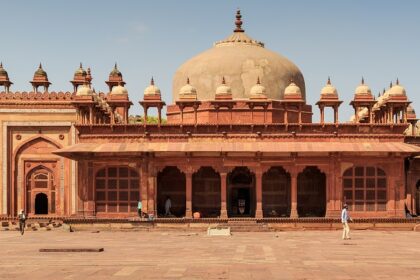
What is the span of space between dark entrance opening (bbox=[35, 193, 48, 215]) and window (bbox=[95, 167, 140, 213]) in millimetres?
7371

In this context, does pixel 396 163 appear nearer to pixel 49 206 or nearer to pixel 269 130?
pixel 269 130

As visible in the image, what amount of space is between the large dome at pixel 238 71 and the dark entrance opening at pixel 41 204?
29.8 ft

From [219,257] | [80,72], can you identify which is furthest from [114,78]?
[219,257]

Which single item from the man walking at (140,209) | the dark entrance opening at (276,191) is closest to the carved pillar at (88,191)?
the man walking at (140,209)

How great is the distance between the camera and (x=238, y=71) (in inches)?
1346

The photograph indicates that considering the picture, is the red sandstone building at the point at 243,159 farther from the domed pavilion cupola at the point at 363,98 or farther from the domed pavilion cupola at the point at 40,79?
the domed pavilion cupola at the point at 40,79

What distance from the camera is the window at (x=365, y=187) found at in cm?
2791

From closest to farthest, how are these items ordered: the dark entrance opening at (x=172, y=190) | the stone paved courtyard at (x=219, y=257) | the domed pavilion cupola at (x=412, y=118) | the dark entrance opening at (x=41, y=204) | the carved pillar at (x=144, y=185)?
the stone paved courtyard at (x=219, y=257) → the carved pillar at (x=144, y=185) → the dark entrance opening at (x=172, y=190) → the dark entrance opening at (x=41, y=204) → the domed pavilion cupola at (x=412, y=118)

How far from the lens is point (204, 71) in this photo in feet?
113

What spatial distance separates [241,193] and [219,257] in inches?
571

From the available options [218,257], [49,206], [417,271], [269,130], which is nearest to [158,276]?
[218,257]

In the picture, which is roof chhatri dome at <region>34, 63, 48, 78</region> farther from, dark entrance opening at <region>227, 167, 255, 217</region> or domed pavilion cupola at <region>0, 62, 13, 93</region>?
dark entrance opening at <region>227, 167, 255, 217</region>

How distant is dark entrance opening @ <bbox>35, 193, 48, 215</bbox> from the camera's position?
34.3 metres

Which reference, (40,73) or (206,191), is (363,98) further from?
(40,73)
